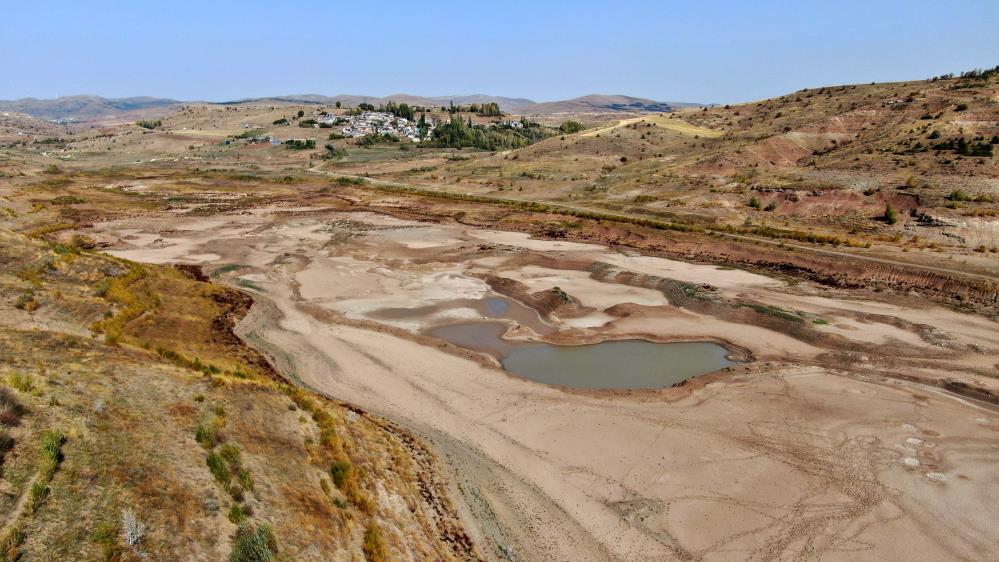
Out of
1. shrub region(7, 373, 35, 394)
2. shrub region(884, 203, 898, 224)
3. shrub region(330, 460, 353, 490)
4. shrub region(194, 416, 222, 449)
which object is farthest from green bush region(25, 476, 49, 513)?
shrub region(884, 203, 898, 224)

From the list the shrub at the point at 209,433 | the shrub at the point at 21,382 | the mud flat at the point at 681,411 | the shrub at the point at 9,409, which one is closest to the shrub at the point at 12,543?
the shrub at the point at 9,409

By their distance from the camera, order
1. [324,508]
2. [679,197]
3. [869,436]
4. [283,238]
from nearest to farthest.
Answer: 1. [324,508]
2. [869,436]
3. [283,238]
4. [679,197]

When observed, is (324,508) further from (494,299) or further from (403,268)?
(403,268)

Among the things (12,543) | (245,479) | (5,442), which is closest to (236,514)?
(245,479)

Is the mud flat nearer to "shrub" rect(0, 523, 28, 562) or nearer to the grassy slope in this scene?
the grassy slope

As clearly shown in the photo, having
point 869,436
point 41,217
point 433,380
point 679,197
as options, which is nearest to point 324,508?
point 433,380

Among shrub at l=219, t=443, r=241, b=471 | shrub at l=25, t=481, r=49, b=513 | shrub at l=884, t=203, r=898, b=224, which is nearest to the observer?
shrub at l=25, t=481, r=49, b=513

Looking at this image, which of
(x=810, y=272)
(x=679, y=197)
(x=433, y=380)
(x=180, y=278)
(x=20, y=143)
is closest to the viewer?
(x=433, y=380)
